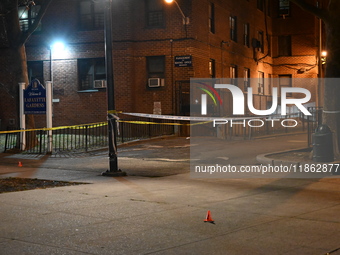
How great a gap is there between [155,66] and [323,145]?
15.4m

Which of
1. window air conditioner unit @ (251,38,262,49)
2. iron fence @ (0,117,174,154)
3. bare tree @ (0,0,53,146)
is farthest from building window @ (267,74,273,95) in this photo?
bare tree @ (0,0,53,146)

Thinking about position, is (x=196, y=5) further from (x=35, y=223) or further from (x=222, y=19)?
(x=35, y=223)

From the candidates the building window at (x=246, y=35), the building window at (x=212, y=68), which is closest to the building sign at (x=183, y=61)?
the building window at (x=212, y=68)

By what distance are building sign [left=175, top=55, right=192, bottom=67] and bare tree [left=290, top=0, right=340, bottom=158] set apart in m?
12.3

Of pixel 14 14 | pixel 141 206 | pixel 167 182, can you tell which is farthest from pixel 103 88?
pixel 141 206

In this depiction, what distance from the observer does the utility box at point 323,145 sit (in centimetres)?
1476

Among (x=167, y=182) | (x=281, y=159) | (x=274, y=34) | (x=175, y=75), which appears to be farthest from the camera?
(x=274, y=34)

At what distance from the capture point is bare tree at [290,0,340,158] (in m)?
15.9

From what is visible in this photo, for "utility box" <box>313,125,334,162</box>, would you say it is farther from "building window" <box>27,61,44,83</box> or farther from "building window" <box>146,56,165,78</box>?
"building window" <box>27,61,44,83</box>

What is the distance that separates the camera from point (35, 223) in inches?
331

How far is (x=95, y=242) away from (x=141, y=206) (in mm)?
2617

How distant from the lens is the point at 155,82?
28.4 meters

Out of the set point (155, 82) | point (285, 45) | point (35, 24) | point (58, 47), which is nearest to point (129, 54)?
point (155, 82)

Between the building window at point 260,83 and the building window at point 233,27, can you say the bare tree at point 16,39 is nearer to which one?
the building window at point 233,27
